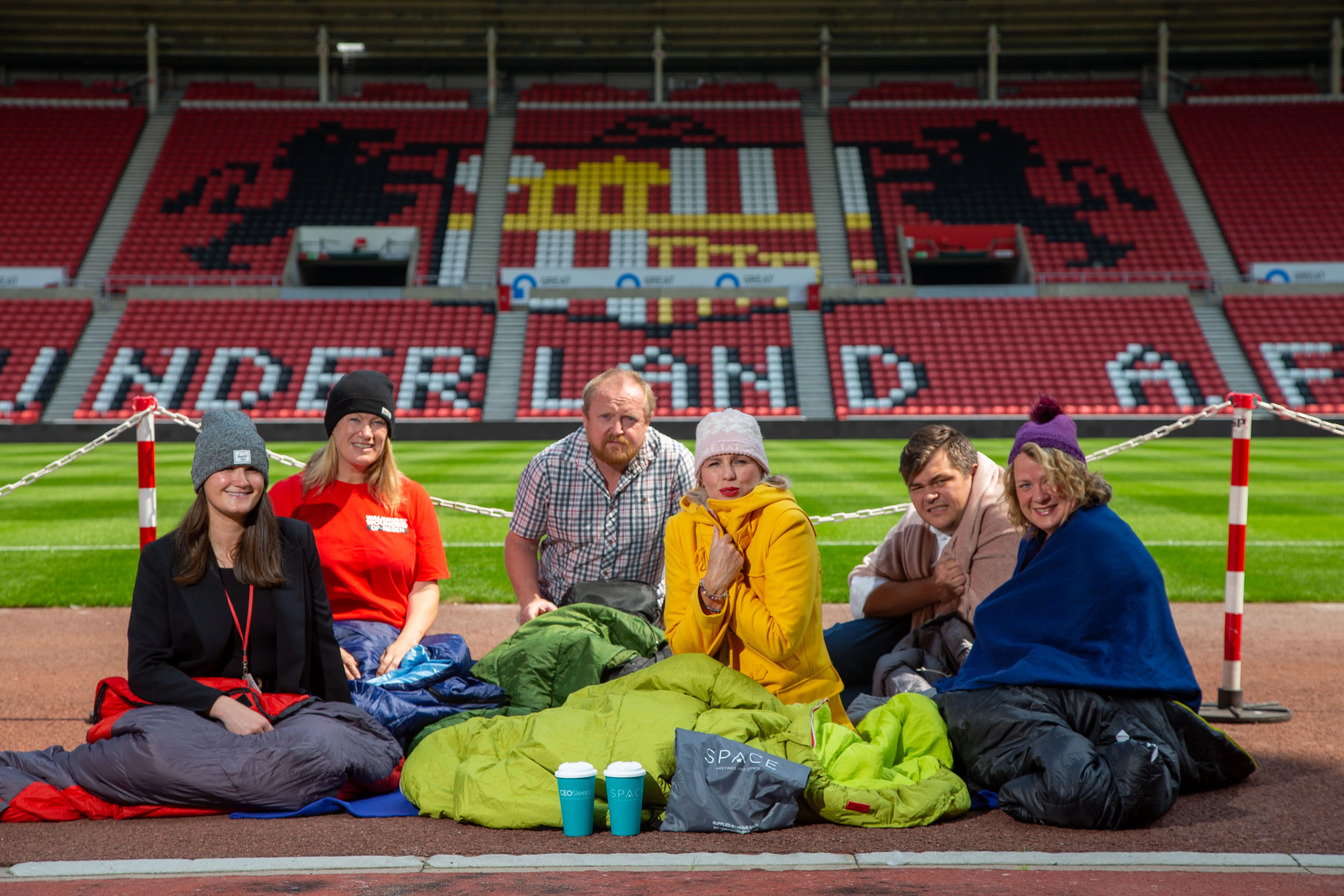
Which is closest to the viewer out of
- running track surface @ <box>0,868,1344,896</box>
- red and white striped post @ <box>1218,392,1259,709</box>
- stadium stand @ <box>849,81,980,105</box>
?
running track surface @ <box>0,868,1344,896</box>

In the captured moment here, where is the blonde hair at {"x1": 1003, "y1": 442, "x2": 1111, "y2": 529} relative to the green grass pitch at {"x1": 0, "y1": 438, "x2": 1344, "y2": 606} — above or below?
below

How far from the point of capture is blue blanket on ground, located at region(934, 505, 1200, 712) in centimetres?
396

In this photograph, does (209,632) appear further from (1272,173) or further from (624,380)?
(1272,173)

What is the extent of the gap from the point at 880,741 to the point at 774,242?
31.3 m

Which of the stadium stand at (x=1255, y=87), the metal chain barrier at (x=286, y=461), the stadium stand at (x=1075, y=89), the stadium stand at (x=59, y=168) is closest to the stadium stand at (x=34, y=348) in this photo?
the stadium stand at (x=59, y=168)

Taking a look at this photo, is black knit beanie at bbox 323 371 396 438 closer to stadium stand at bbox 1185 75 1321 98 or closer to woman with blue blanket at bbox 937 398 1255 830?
woman with blue blanket at bbox 937 398 1255 830

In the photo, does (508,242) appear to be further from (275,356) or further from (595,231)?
(275,356)

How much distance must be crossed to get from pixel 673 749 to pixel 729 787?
0.26 meters

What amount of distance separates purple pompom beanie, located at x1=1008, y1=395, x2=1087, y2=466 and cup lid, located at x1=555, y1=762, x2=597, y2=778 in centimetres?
193

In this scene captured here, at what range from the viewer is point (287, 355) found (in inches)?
1142

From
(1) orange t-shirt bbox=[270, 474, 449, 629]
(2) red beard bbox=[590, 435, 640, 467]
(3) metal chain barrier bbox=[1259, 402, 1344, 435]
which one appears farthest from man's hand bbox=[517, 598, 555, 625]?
(3) metal chain barrier bbox=[1259, 402, 1344, 435]

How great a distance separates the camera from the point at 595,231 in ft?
114

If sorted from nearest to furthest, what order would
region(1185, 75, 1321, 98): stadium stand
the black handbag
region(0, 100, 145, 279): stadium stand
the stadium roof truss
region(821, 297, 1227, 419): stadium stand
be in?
the black handbag < region(821, 297, 1227, 419): stadium stand < region(0, 100, 145, 279): stadium stand < the stadium roof truss < region(1185, 75, 1321, 98): stadium stand

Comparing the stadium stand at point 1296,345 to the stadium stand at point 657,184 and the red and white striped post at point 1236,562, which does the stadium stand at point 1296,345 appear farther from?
the red and white striped post at point 1236,562
